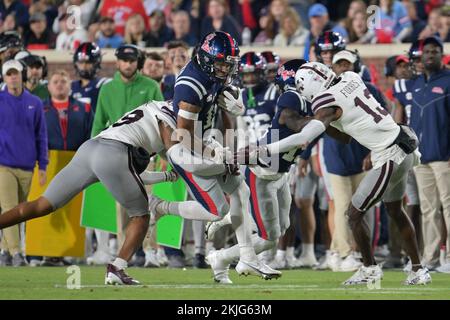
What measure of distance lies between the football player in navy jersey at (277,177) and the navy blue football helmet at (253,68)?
6.19ft

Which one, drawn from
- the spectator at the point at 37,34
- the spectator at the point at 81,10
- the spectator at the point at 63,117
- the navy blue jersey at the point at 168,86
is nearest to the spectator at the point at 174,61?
the navy blue jersey at the point at 168,86

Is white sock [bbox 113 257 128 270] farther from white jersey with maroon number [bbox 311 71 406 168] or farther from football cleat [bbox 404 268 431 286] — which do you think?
football cleat [bbox 404 268 431 286]

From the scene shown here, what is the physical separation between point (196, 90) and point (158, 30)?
7192mm

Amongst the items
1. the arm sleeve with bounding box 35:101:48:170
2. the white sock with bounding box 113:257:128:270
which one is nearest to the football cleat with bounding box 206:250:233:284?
the white sock with bounding box 113:257:128:270

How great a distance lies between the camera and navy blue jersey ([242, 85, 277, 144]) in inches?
465

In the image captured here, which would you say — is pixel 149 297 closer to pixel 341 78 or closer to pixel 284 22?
pixel 341 78

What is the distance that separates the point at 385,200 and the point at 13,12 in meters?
8.83

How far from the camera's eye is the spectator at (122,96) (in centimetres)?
1174

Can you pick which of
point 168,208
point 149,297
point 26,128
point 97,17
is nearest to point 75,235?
point 26,128

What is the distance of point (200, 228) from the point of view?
458 inches

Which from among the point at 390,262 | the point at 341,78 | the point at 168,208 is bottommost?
the point at 390,262

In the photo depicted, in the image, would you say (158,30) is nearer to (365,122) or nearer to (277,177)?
(277,177)

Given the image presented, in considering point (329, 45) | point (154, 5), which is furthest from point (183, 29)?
point (329, 45)
